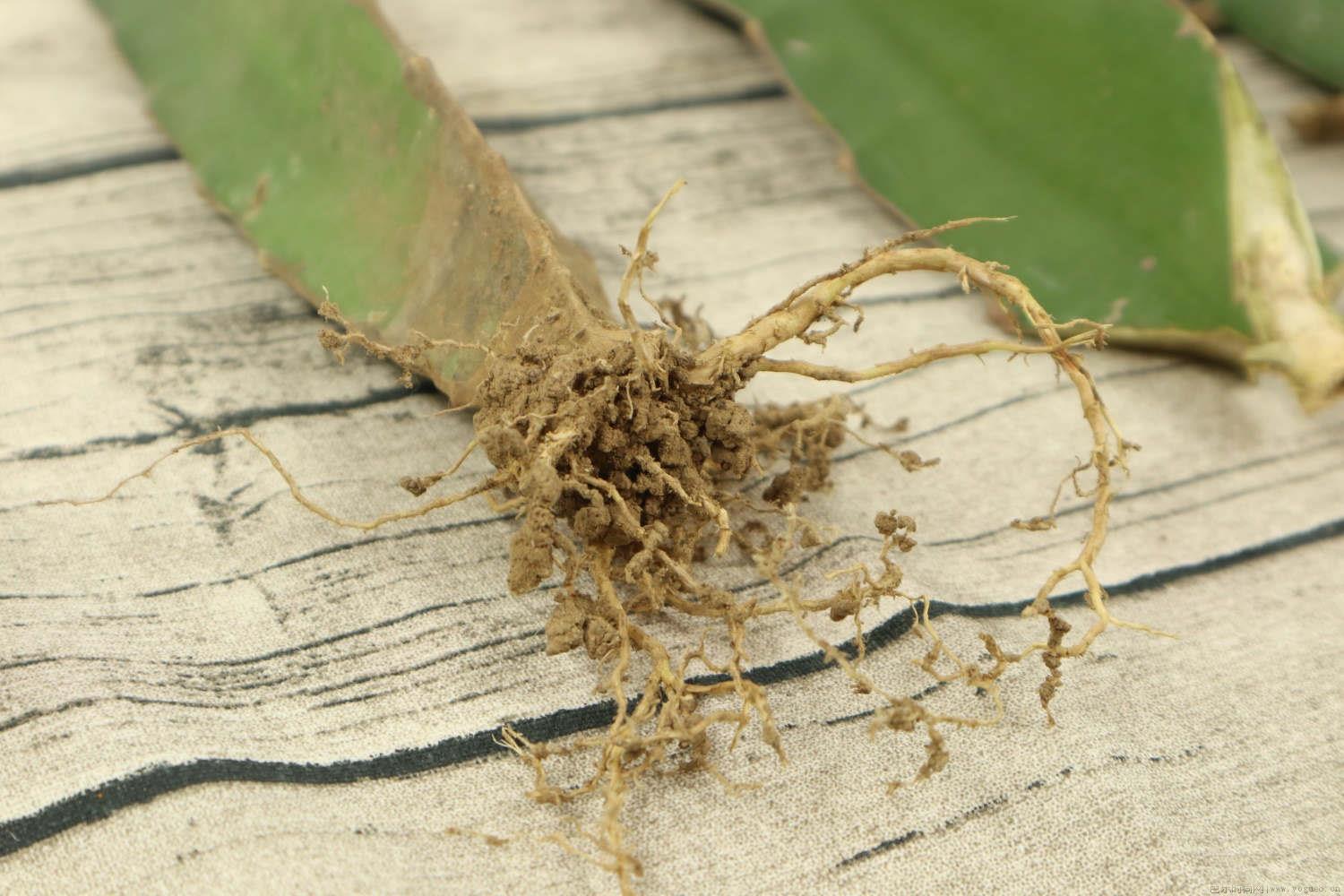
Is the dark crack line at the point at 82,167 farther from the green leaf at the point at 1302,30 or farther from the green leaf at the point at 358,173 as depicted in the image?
the green leaf at the point at 1302,30

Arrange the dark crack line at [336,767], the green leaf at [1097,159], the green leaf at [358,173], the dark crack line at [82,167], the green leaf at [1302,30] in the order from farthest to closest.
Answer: the green leaf at [1302,30] → the dark crack line at [82,167] → the green leaf at [1097,159] → the green leaf at [358,173] → the dark crack line at [336,767]

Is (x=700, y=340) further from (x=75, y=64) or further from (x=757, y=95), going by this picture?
(x=75, y=64)

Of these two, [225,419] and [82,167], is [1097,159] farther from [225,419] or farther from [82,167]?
[82,167]

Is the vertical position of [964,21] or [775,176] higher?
[964,21]

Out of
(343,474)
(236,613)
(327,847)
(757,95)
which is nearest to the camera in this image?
(327,847)

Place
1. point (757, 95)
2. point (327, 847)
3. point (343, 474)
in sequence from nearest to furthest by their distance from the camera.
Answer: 1. point (327, 847)
2. point (343, 474)
3. point (757, 95)

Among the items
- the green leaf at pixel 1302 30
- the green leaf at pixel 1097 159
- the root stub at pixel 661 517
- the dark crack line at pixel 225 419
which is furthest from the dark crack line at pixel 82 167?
the green leaf at pixel 1302 30

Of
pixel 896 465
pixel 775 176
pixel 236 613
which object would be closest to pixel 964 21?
pixel 775 176

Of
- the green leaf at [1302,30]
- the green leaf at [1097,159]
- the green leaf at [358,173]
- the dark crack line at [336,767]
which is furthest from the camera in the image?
the green leaf at [1302,30]
